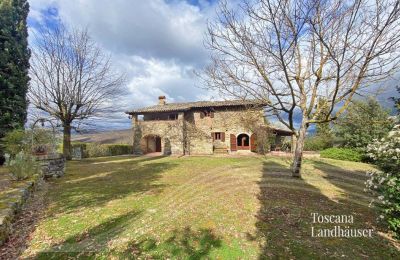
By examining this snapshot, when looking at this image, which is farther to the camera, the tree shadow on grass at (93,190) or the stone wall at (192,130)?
the stone wall at (192,130)

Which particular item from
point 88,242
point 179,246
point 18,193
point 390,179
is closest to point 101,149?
point 18,193

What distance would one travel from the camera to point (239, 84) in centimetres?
848

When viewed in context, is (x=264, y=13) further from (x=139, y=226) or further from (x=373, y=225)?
(x=139, y=226)

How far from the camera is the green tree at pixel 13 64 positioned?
42.5ft

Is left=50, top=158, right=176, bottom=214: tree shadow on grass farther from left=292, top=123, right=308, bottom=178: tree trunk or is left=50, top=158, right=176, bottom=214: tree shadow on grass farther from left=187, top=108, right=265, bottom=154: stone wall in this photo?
left=187, top=108, right=265, bottom=154: stone wall

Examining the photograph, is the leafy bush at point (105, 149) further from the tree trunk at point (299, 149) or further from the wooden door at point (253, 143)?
the tree trunk at point (299, 149)

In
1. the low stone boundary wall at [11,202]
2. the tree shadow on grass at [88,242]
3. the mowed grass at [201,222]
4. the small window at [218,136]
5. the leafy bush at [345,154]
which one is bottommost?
the tree shadow on grass at [88,242]

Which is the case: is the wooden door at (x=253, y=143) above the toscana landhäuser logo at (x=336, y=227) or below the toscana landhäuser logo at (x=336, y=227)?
above

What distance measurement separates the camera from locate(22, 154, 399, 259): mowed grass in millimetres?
3953

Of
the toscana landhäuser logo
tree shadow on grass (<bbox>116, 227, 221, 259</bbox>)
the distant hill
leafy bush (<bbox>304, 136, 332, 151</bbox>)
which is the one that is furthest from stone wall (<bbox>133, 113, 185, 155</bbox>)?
tree shadow on grass (<bbox>116, 227, 221, 259</bbox>)

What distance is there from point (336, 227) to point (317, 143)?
74.1ft

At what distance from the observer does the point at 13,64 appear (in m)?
13.3

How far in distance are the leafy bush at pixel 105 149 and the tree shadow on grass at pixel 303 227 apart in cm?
2202

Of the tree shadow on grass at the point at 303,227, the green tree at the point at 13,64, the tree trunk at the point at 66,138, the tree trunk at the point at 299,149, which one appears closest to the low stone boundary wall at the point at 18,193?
the green tree at the point at 13,64
